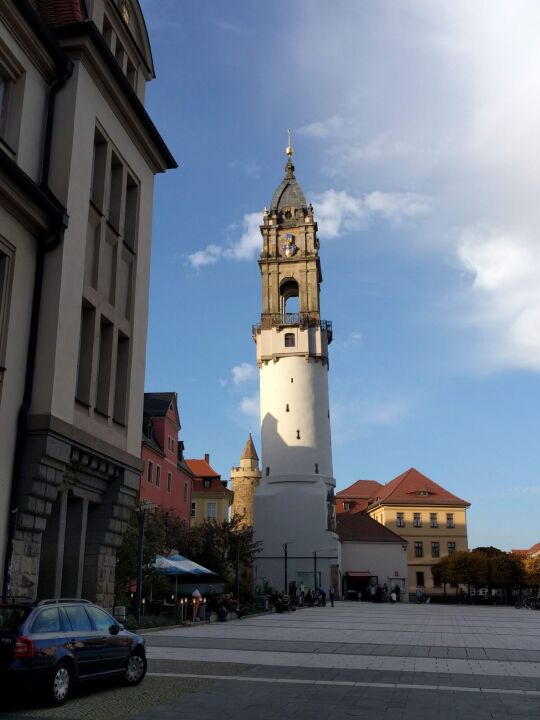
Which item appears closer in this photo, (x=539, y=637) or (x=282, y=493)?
(x=539, y=637)

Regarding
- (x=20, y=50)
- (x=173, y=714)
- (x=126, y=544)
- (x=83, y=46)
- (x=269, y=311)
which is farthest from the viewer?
(x=269, y=311)

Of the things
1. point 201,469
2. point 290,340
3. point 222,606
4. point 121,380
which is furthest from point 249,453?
point 121,380

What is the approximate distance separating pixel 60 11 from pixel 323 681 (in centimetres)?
1413

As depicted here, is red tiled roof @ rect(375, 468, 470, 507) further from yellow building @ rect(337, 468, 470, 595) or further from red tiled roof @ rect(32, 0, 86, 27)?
red tiled roof @ rect(32, 0, 86, 27)

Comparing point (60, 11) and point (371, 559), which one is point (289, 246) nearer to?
point (371, 559)

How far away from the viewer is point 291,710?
986 cm

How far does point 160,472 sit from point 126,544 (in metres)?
20.5

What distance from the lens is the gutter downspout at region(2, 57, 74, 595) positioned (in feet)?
44.1

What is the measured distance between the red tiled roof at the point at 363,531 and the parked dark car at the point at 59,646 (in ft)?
224

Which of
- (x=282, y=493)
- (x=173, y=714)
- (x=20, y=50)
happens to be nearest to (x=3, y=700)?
(x=173, y=714)

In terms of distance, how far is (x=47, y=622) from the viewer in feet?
32.5

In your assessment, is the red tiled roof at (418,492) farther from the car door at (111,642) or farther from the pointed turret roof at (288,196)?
the car door at (111,642)

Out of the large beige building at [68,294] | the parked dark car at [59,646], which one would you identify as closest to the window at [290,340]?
the large beige building at [68,294]

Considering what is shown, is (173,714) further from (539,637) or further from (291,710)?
(539,637)
